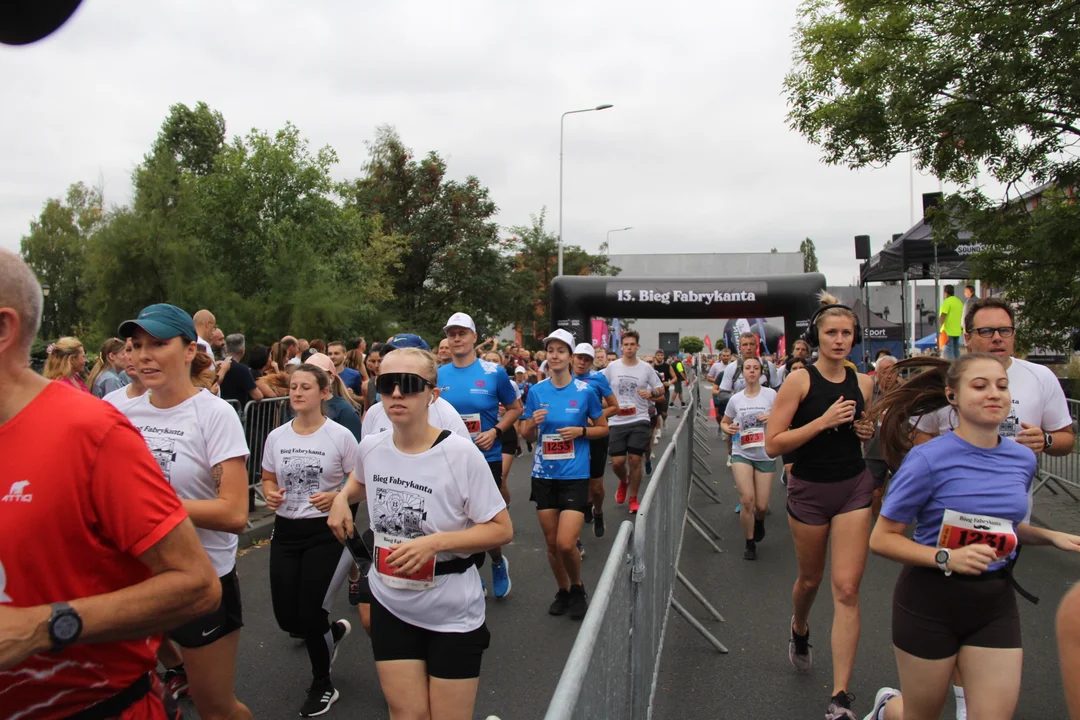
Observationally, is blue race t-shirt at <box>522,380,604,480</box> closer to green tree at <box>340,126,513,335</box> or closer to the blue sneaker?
the blue sneaker

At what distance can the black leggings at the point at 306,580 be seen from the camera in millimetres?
4191

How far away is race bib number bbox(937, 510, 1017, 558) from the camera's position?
3014mm

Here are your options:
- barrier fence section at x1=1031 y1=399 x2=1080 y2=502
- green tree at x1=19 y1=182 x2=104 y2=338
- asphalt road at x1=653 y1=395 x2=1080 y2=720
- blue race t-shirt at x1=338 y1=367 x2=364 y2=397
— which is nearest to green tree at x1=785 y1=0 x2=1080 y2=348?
barrier fence section at x1=1031 y1=399 x2=1080 y2=502

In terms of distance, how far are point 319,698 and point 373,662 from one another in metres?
0.81

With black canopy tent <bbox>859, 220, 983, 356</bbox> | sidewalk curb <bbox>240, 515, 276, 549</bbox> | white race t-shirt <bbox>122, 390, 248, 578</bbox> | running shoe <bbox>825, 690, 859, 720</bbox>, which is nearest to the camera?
white race t-shirt <bbox>122, 390, 248, 578</bbox>

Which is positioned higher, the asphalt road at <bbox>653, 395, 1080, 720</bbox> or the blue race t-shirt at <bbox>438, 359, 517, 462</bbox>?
the blue race t-shirt at <bbox>438, 359, 517, 462</bbox>

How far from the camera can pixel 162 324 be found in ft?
10.4

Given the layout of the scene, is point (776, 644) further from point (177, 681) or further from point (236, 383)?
point (236, 383)

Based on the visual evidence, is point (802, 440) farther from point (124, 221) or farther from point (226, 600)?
point (124, 221)

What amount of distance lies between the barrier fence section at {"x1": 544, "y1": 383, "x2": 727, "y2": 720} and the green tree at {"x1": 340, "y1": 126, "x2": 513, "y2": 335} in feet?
123

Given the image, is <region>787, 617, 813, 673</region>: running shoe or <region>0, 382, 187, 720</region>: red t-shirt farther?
<region>787, 617, 813, 673</region>: running shoe

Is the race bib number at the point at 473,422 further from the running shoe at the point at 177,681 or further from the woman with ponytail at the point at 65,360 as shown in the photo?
the woman with ponytail at the point at 65,360

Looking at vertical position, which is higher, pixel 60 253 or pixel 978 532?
pixel 60 253

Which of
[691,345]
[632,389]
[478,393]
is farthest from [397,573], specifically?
[691,345]
